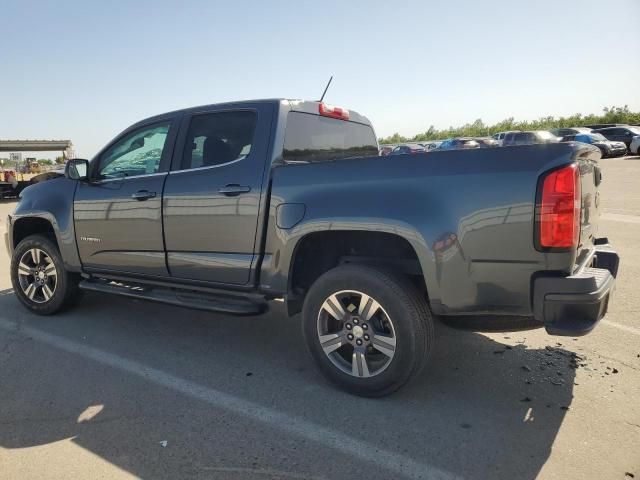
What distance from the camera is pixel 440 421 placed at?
114 inches

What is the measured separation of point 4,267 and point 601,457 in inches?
302

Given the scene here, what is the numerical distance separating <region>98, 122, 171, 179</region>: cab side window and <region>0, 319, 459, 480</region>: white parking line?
154 cm

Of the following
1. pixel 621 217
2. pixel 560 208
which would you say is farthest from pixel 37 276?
pixel 621 217

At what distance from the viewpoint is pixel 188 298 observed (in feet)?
12.8

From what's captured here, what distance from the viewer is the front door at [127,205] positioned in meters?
4.07

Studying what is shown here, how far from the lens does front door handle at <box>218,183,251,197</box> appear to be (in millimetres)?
3502

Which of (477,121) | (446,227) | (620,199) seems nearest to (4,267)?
(446,227)

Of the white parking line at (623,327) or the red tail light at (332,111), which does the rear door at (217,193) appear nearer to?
the red tail light at (332,111)

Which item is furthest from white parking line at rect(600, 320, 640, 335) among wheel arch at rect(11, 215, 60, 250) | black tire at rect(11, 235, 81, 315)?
wheel arch at rect(11, 215, 60, 250)

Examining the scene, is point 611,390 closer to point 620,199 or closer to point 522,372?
point 522,372

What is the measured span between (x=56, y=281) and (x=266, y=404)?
290cm

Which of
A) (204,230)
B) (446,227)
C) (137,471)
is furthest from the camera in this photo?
(204,230)

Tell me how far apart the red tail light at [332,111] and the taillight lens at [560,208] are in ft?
6.90

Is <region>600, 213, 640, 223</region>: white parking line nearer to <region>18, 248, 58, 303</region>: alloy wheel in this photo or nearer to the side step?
the side step
